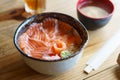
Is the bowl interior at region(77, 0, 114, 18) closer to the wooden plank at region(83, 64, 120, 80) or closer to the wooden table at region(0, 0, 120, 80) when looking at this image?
the wooden table at region(0, 0, 120, 80)

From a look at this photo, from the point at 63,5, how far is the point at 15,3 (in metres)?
0.18

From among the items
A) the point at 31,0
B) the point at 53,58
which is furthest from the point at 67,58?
the point at 31,0

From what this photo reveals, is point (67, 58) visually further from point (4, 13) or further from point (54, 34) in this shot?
point (4, 13)

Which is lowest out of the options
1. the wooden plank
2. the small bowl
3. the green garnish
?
the wooden plank

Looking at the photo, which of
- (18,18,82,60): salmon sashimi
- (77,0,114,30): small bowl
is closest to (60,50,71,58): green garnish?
(18,18,82,60): salmon sashimi

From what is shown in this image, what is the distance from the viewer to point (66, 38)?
2.40 feet

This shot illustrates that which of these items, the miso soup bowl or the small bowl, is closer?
the miso soup bowl

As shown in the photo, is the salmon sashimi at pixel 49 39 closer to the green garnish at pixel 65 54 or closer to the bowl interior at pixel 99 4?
the green garnish at pixel 65 54

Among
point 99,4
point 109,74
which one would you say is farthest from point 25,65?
point 99,4

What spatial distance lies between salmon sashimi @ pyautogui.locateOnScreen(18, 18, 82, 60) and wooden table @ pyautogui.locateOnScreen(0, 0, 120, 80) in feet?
0.22

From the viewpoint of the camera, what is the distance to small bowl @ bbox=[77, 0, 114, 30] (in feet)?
2.61

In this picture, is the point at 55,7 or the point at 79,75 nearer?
the point at 79,75

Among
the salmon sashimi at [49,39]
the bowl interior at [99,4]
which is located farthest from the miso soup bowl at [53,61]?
the bowl interior at [99,4]

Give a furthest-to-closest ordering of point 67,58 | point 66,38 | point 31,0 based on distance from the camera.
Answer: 1. point 31,0
2. point 66,38
3. point 67,58
